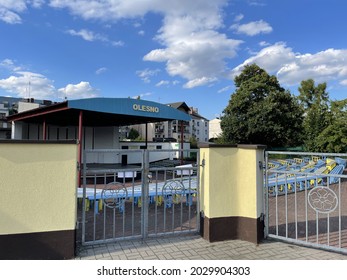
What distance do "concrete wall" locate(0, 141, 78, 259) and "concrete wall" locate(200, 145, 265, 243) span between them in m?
2.19

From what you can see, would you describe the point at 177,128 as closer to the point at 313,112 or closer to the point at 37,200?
the point at 313,112

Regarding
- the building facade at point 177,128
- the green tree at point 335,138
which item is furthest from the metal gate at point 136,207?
the building facade at point 177,128

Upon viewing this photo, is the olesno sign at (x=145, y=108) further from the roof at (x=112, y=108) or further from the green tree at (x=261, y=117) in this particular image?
the green tree at (x=261, y=117)

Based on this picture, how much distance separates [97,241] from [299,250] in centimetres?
327

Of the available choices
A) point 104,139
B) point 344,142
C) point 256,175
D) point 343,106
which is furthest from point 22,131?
point 343,106

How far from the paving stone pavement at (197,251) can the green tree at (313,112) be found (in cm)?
2079

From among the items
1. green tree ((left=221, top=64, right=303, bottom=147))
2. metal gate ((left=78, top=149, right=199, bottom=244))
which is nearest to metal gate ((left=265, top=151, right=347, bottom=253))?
metal gate ((left=78, top=149, right=199, bottom=244))

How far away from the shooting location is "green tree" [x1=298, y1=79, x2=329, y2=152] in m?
27.1

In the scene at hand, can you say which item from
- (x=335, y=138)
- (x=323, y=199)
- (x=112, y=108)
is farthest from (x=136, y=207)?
(x=335, y=138)

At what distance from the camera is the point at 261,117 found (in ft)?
94.5

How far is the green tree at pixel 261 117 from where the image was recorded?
28.8 metres

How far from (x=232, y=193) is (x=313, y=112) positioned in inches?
1174

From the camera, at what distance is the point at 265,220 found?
4879 mm

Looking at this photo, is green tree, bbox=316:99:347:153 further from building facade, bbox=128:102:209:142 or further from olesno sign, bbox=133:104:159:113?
building facade, bbox=128:102:209:142
